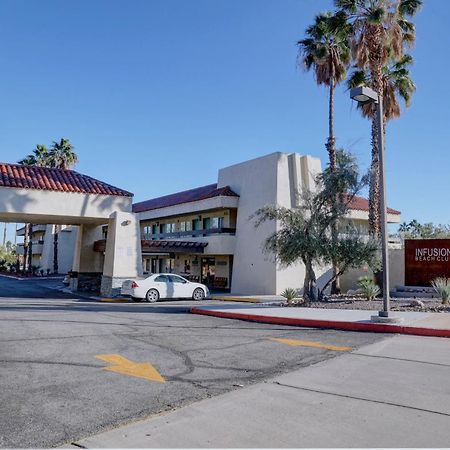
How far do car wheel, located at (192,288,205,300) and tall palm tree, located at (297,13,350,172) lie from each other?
10493mm

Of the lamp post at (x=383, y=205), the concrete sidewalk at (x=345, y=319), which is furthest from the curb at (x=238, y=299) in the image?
the lamp post at (x=383, y=205)

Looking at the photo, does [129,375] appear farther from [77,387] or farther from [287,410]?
[287,410]

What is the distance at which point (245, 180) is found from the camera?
31047mm

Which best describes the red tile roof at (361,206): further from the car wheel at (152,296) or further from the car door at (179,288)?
the car wheel at (152,296)

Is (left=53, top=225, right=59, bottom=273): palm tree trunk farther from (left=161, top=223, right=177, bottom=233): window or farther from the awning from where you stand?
the awning

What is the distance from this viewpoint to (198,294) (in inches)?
993

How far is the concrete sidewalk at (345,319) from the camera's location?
469 inches

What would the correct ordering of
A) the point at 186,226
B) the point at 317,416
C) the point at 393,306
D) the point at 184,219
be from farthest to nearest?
the point at 184,219
the point at 186,226
the point at 393,306
the point at 317,416

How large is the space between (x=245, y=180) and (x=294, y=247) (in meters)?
12.8

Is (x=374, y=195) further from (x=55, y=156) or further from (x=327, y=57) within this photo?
(x=55, y=156)

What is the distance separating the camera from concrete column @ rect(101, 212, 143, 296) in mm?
24766

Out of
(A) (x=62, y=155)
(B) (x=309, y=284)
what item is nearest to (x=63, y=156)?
(A) (x=62, y=155)

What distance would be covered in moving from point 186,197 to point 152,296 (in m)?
15.1

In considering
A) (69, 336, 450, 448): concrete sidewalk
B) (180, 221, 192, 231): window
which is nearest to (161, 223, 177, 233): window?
(180, 221, 192, 231): window
